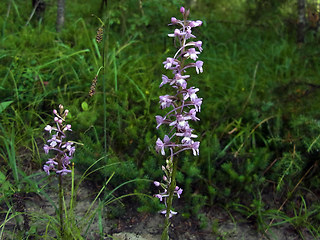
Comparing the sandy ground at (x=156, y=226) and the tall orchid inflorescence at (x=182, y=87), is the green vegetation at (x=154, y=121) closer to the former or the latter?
the sandy ground at (x=156, y=226)

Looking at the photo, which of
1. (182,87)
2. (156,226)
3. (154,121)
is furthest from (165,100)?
(154,121)

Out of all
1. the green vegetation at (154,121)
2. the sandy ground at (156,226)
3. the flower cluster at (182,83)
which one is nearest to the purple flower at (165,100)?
the flower cluster at (182,83)

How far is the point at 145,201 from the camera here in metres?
2.62

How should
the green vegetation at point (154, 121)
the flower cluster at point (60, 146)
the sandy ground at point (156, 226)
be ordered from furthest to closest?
the green vegetation at point (154, 121), the sandy ground at point (156, 226), the flower cluster at point (60, 146)

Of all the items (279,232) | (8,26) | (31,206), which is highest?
(8,26)

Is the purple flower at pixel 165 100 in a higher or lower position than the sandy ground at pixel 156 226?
higher

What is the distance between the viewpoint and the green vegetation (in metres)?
2.76

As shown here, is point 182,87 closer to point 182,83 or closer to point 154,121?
point 182,83

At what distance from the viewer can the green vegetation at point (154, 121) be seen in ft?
9.06

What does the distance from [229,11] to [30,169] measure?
409 cm

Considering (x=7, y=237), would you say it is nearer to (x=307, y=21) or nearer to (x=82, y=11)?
(x=82, y=11)

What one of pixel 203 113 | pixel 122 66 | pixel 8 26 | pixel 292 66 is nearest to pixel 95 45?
pixel 122 66

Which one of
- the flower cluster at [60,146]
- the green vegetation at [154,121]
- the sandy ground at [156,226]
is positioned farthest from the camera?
the green vegetation at [154,121]

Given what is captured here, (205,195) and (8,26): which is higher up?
(8,26)
